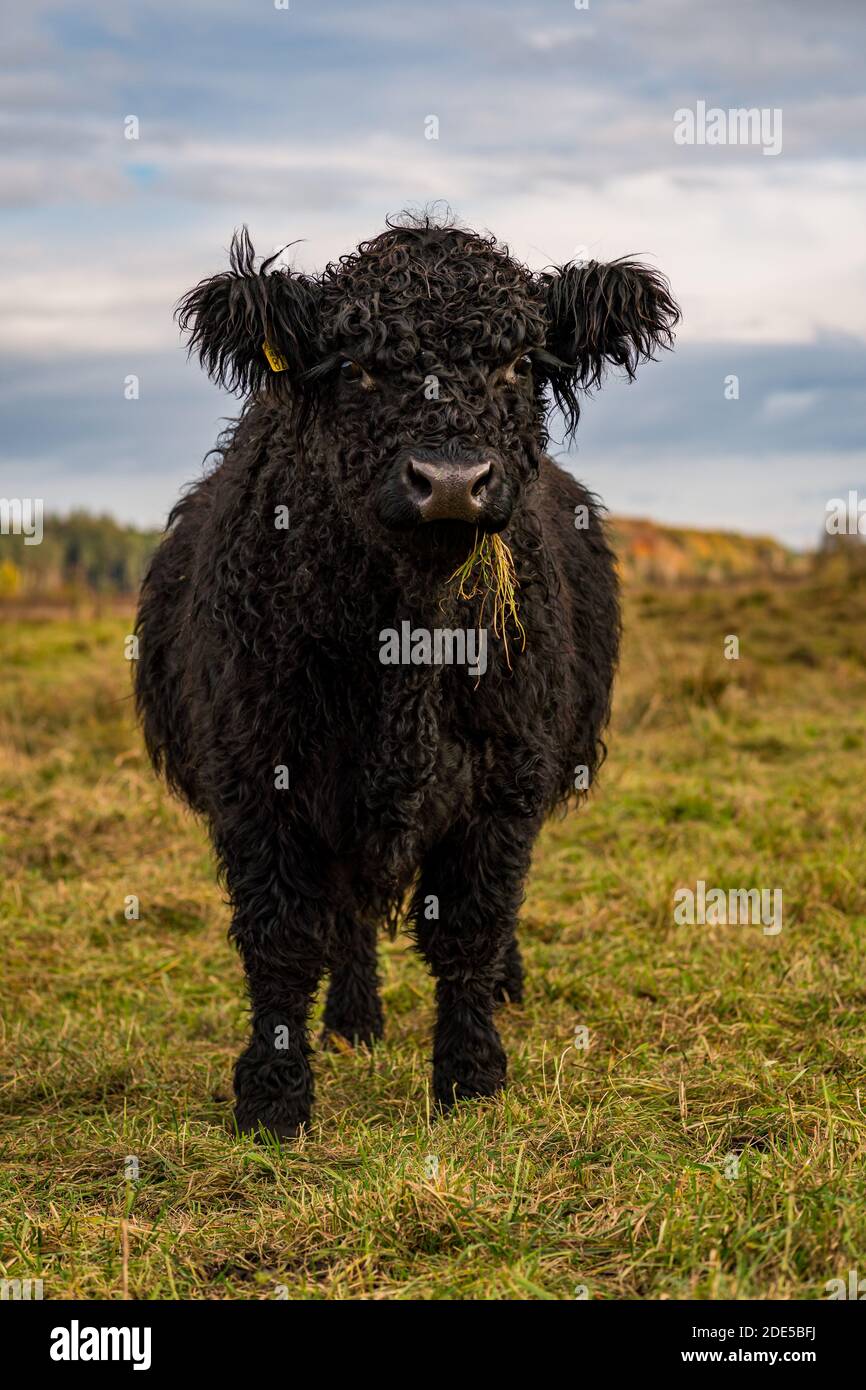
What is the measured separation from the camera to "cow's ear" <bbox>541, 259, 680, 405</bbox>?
14.0 ft

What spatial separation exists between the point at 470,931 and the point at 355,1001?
3.50 ft

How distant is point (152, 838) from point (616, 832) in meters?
2.70

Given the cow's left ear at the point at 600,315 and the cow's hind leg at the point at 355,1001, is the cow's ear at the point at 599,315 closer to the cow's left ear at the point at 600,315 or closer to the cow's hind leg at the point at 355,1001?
the cow's left ear at the point at 600,315

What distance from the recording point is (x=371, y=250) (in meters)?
4.11

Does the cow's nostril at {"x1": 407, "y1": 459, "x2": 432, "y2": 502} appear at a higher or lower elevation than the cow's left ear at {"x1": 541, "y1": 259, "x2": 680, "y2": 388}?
lower

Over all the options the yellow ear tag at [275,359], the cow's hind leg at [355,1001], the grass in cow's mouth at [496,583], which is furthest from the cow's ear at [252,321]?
the cow's hind leg at [355,1001]

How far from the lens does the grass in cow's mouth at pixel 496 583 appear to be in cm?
391

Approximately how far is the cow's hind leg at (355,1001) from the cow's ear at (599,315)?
7.45 ft

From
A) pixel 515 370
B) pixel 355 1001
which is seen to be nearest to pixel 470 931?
pixel 355 1001

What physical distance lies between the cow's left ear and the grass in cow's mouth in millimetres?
656

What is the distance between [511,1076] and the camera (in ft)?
15.3

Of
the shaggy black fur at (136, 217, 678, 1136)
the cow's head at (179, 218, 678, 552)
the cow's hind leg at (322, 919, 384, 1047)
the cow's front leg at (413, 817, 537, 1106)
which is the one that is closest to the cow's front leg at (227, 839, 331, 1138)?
the shaggy black fur at (136, 217, 678, 1136)

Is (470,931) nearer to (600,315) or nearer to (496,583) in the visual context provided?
(496,583)

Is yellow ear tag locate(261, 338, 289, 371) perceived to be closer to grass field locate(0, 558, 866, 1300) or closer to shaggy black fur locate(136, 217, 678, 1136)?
shaggy black fur locate(136, 217, 678, 1136)
